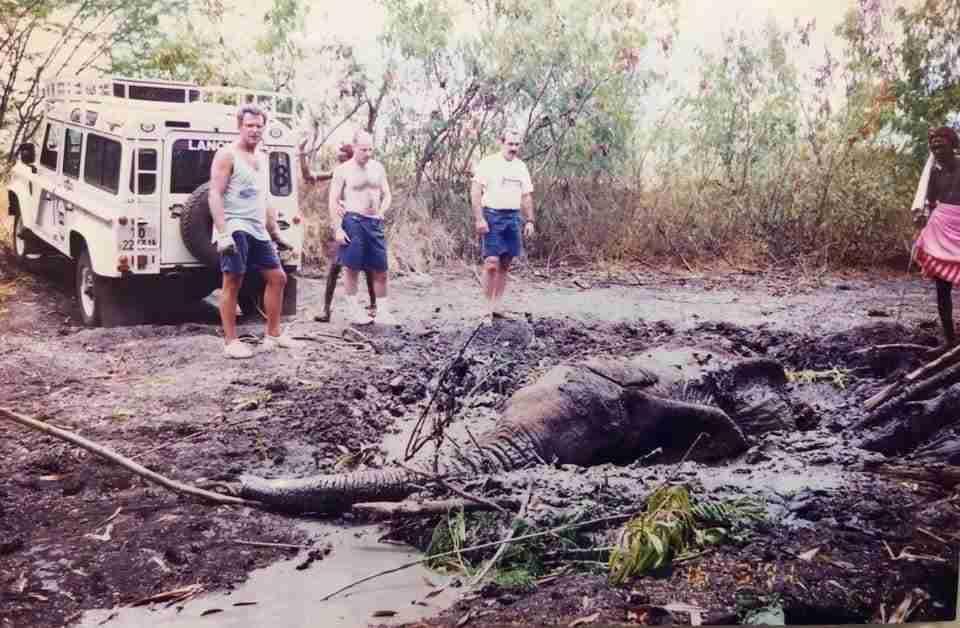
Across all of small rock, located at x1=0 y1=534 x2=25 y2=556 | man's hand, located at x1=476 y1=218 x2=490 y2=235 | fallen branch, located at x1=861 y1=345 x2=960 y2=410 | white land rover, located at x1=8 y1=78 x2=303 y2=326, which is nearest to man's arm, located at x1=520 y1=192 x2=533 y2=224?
man's hand, located at x1=476 y1=218 x2=490 y2=235

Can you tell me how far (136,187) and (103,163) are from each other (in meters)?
0.18

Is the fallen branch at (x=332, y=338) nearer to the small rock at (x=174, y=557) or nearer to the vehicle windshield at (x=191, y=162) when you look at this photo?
the vehicle windshield at (x=191, y=162)

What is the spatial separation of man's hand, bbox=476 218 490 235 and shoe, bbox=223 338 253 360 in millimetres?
859

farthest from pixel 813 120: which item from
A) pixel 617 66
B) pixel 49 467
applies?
pixel 49 467

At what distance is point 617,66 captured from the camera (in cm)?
346

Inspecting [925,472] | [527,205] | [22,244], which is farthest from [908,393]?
[22,244]

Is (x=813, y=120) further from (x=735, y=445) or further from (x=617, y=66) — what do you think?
(x=735, y=445)

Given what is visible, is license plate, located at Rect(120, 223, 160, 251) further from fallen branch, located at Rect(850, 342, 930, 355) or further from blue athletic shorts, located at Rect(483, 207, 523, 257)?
fallen branch, located at Rect(850, 342, 930, 355)

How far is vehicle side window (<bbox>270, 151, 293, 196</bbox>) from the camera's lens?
3145 mm

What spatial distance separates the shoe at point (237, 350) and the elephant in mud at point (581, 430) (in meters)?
0.41

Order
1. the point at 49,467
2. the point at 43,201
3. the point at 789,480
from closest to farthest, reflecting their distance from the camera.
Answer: the point at 49,467
the point at 43,201
the point at 789,480

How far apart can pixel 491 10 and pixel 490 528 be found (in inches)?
65.7

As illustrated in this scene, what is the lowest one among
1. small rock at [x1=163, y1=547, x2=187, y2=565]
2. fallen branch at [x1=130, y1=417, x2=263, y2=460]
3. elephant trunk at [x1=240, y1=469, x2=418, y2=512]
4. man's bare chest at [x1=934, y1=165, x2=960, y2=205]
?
small rock at [x1=163, y1=547, x2=187, y2=565]

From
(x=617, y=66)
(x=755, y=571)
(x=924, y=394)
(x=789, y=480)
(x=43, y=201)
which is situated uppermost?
(x=617, y=66)
